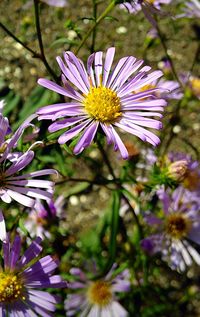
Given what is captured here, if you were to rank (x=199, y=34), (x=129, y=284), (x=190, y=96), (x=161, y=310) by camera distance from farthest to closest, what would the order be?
(x=199, y=34), (x=190, y=96), (x=161, y=310), (x=129, y=284)

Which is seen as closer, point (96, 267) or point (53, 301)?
point (53, 301)

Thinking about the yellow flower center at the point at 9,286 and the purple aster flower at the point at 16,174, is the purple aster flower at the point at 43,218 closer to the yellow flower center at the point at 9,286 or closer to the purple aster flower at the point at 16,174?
the yellow flower center at the point at 9,286

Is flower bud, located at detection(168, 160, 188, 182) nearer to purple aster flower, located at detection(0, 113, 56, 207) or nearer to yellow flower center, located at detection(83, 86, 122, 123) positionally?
yellow flower center, located at detection(83, 86, 122, 123)

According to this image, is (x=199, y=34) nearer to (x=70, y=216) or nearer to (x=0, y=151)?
(x=70, y=216)

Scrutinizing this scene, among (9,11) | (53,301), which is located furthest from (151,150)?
(9,11)

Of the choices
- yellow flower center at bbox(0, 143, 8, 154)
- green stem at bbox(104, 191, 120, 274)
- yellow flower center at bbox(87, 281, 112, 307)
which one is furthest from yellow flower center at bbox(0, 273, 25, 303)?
yellow flower center at bbox(87, 281, 112, 307)
